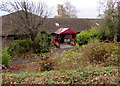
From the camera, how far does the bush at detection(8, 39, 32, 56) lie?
1195 centimetres

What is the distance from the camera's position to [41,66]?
6148 millimetres

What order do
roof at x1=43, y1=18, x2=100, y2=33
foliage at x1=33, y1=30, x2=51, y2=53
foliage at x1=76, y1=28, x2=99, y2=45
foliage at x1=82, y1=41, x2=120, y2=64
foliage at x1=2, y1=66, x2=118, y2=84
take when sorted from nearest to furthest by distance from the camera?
1. foliage at x1=2, y1=66, x2=118, y2=84
2. foliage at x1=82, y1=41, x2=120, y2=64
3. foliage at x1=33, y1=30, x2=51, y2=53
4. foliage at x1=76, y1=28, x2=99, y2=45
5. roof at x1=43, y1=18, x2=100, y2=33

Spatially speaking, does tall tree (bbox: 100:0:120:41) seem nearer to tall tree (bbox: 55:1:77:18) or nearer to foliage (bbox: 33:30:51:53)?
foliage (bbox: 33:30:51:53)

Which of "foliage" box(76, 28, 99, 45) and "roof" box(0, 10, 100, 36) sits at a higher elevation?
"roof" box(0, 10, 100, 36)

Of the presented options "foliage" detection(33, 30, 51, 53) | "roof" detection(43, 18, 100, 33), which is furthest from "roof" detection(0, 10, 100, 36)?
"foliage" detection(33, 30, 51, 53)

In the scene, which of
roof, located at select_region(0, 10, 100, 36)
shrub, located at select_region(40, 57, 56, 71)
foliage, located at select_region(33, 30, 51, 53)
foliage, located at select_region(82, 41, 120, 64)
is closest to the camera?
shrub, located at select_region(40, 57, 56, 71)

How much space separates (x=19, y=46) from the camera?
42.0 feet

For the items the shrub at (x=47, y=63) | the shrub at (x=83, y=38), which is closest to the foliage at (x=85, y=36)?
the shrub at (x=83, y=38)

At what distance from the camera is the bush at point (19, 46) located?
39.2 ft

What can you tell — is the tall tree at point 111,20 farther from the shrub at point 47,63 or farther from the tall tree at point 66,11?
the tall tree at point 66,11

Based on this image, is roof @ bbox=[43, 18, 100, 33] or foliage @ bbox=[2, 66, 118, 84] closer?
foliage @ bbox=[2, 66, 118, 84]

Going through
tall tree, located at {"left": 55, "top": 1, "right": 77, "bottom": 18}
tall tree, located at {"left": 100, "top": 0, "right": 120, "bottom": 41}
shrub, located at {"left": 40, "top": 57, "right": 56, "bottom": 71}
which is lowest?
shrub, located at {"left": 40, "top": 57, "right": 56, "bottom": 71}

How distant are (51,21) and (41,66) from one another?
16571 mm

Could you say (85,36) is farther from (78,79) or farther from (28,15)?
(78,79)
